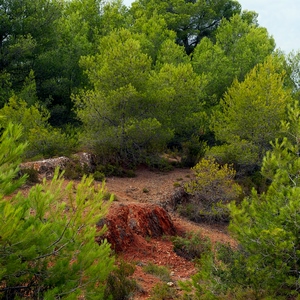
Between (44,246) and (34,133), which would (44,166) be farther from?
(44,246)

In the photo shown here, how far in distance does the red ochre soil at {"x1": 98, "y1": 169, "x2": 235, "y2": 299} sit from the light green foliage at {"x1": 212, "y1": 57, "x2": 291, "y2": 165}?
4268 mm

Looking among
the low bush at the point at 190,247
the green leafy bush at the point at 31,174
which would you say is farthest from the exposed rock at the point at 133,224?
the green leafy bush at the point at 31,174

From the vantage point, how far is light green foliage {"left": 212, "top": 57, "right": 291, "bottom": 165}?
17.0 metres

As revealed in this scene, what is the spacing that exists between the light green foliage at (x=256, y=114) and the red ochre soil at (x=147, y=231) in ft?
14.0

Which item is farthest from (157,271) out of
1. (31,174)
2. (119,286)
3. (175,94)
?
(175,94)

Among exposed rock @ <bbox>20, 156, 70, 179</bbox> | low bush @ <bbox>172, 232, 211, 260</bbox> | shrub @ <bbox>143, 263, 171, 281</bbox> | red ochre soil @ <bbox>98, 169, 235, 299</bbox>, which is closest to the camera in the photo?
shrub @ <bbox>143, 263, 171, 281</bbox>

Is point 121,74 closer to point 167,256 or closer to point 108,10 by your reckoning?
point 167,256

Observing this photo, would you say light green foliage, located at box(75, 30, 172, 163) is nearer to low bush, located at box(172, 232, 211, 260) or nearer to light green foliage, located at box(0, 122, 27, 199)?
low bush, located at box(172, 232, 211, 260)

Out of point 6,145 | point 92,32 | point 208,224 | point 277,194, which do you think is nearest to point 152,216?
point 208,224

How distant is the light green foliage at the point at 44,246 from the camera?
4.07 m

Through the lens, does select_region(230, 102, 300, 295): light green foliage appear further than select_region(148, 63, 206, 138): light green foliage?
No

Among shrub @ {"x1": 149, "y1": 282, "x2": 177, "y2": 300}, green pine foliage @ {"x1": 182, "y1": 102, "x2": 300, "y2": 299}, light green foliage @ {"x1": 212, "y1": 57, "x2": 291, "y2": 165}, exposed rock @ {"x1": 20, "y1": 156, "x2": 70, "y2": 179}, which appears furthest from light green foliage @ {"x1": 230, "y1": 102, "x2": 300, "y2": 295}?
light green foliage @ {"x1": 212, "y1": 57, "x2": 291, "y2": 165}

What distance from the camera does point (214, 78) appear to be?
22.8 meters

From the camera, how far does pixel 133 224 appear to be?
439 inches
